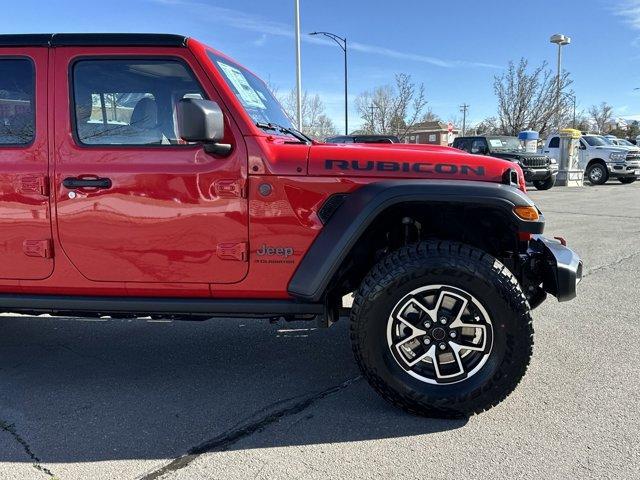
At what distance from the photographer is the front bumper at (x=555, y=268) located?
9.33 feet

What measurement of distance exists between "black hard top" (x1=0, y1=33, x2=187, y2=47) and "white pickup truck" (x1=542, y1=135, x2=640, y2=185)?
2003cm

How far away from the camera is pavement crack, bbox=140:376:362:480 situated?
2.43m

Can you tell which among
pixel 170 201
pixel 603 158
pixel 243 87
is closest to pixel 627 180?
pixel 603 158

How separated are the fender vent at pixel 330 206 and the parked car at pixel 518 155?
14.1 meters

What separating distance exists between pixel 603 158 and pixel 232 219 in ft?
69.5

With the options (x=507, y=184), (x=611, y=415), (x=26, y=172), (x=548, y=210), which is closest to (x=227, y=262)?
(x=26, y=172)

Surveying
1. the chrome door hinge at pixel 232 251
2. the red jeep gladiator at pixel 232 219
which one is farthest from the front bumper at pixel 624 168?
the chrome door hinge at pixel 232 251

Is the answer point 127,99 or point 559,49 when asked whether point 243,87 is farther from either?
point 559,49

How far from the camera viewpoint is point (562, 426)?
269cm

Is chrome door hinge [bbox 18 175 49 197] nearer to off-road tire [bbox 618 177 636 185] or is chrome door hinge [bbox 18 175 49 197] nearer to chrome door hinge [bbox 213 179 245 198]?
chrome door hinge [bbox 213 179 245 198]

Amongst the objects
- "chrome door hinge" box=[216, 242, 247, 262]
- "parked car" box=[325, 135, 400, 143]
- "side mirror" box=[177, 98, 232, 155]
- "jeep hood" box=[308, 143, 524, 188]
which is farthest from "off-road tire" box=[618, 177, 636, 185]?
"side mirror" box=[177, 98, 232, 155]

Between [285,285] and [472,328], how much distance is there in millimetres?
1031

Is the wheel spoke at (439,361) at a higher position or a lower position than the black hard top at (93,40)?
lower

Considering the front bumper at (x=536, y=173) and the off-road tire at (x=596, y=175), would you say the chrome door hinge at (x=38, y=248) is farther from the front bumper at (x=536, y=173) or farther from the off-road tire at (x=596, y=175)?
the off-road tire at (x=596, y=175)
